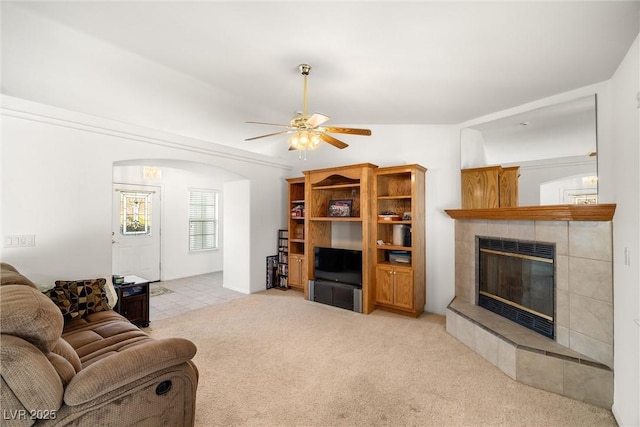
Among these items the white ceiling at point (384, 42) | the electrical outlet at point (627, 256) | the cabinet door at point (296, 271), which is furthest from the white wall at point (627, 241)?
the cabinet door at point (296, 271)

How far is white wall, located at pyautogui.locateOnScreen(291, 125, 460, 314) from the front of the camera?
3988 millimetres

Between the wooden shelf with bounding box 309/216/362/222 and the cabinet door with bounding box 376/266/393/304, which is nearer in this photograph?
the cabinet door with bounding box 376/266/393/304

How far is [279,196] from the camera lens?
5633 mm

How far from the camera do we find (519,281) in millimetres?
2963

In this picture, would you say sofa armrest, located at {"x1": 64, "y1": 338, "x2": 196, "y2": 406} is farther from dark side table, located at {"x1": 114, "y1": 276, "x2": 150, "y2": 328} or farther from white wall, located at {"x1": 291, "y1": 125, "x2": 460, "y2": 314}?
white wall, located at {"x1": 291, "y1": 125, "x2": 460, "y2": 314}

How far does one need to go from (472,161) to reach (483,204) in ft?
2.05

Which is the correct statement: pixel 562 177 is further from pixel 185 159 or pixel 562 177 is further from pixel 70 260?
pixel 70 260

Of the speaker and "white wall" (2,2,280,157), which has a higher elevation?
"white wall" (2,2,280,157)

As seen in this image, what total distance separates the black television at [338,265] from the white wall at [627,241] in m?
2.69

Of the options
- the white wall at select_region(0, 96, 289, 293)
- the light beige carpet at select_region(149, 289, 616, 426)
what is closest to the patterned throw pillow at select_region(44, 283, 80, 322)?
the white wall at select_region(0, 96, 289, 293)

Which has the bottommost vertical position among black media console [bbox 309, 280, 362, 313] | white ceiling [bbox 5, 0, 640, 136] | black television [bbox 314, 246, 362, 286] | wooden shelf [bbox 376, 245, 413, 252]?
black media console [bbox 309, 280, 362, 313]

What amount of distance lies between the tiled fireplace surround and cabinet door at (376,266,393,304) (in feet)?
4.28

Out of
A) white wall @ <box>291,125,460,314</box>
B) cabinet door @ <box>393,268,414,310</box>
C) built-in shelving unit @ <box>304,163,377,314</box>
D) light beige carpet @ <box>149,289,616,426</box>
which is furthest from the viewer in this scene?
built-in shelving unit @ <box>304,163,377,314</box>

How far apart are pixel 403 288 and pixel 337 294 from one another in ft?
3.33
